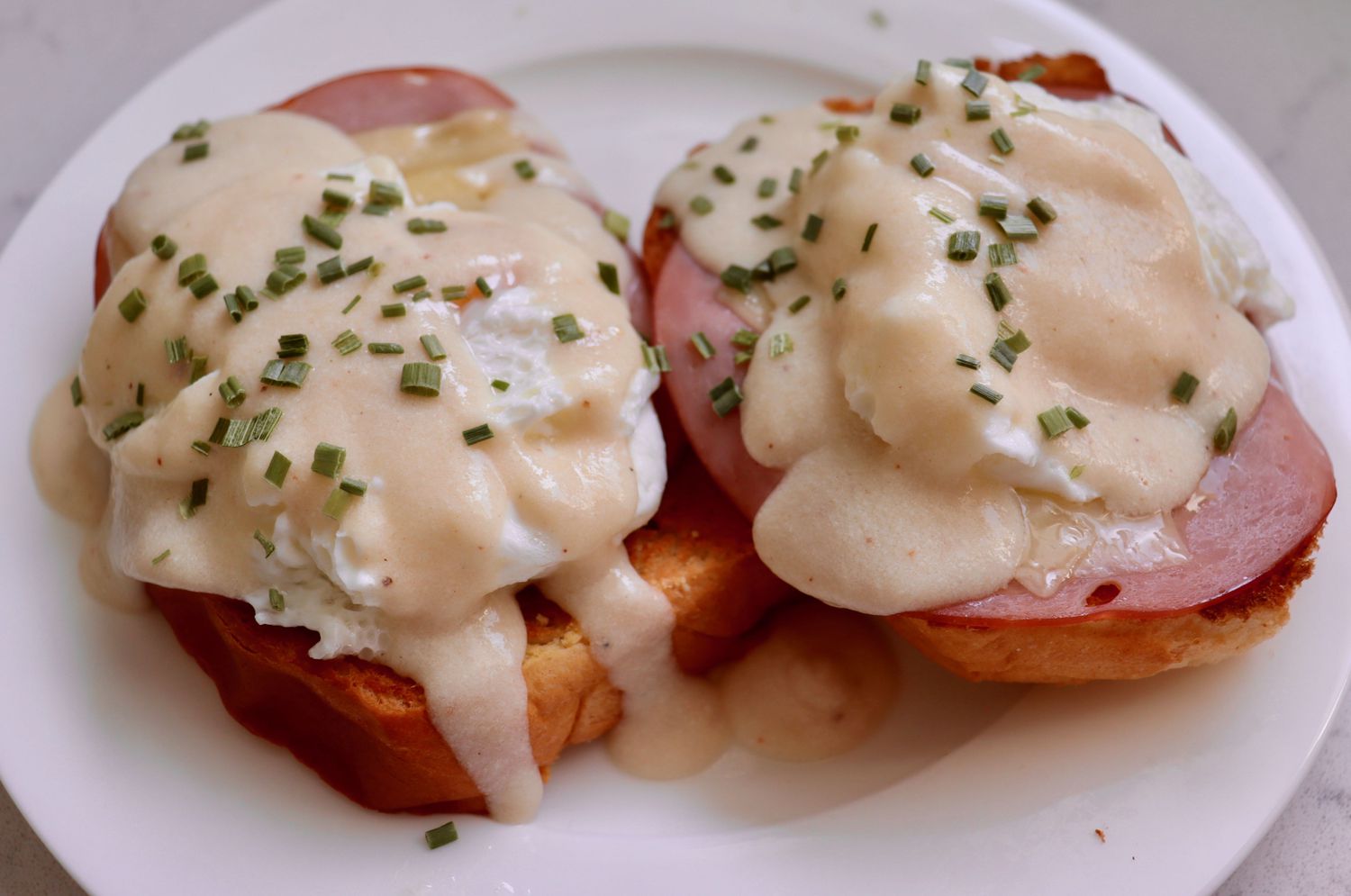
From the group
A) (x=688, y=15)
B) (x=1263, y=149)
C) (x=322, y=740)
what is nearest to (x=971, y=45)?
(x=688, y=15)

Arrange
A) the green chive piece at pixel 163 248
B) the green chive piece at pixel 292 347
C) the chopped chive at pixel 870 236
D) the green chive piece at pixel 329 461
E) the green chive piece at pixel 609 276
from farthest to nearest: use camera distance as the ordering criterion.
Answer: the green chive piece at pixel 609 276, the green chive piece at pixel 163 248, the chopped chive at pixel 870 236, the green chive piece at pixel 292 347, the green chive piece at pixel 329 461

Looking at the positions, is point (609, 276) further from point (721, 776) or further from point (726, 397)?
point (721, 776)

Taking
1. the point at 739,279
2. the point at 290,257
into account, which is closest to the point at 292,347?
the point at 290,257

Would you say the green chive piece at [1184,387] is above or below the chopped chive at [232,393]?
above

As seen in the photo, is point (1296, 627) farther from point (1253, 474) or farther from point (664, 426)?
point (664, 426)

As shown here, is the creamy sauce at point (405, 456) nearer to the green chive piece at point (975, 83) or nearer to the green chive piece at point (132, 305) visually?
the green chive piece at point (132, 305)

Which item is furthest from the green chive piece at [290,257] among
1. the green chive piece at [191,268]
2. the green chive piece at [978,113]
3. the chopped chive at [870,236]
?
the green chive piece at [978,113]
